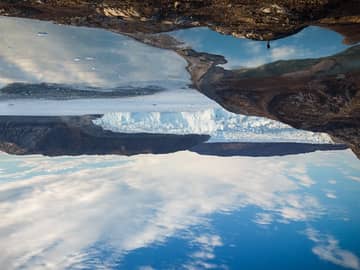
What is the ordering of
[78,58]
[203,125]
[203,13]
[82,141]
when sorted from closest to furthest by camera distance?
[203,13] < [78,58] < [203,125] < [82,141]

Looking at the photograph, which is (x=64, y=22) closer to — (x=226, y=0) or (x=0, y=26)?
(x=0, y=26)

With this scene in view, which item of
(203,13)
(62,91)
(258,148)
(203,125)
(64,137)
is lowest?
(258,148)

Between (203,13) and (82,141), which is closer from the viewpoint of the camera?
(203,13)

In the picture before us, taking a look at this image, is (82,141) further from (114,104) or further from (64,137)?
(114,104)

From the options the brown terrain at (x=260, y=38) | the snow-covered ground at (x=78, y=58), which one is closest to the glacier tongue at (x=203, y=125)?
the brown terrain at (x=260, y=38)

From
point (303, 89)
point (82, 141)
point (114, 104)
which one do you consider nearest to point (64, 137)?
point (82, 141)
